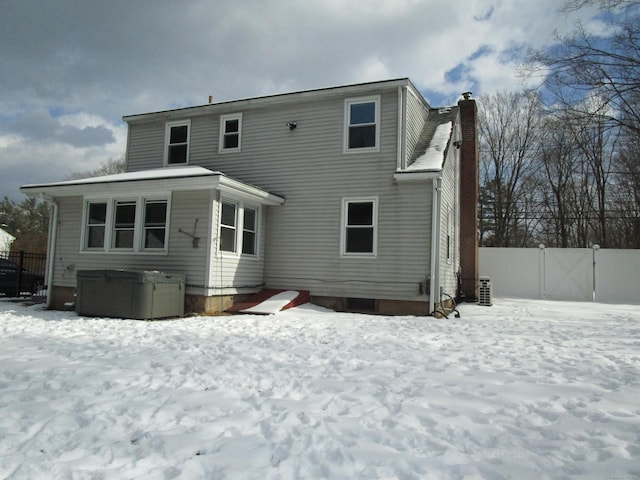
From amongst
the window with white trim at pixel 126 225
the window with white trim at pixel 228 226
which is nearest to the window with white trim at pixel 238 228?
the window with white trim at pixel 228 226

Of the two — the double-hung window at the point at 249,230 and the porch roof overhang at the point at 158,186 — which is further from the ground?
the porch roof overhang at the point at 158,186

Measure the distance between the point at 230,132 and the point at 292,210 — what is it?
10.9 ft

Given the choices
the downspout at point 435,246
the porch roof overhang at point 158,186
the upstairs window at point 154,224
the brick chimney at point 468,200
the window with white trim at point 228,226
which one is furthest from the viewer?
the brick chimney at point 468,200

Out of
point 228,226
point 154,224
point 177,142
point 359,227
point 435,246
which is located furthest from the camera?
point 177,142

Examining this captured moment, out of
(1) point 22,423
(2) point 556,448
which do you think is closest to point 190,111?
(1) point 22,423

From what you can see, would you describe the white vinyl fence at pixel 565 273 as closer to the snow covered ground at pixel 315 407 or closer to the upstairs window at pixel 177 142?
the snow covered ground at pixel 315 407

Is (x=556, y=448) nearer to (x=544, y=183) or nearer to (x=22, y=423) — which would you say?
(x=22, y=423)

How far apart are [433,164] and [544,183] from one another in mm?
20800

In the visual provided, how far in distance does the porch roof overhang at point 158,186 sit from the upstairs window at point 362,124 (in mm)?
2517

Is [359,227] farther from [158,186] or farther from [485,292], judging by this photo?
[485,292]

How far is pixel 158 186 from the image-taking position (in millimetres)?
10492

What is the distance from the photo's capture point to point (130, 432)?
3.33 metres

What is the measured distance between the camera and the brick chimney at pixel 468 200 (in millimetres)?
15008

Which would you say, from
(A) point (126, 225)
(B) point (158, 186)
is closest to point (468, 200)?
(B) point (158, 186)
